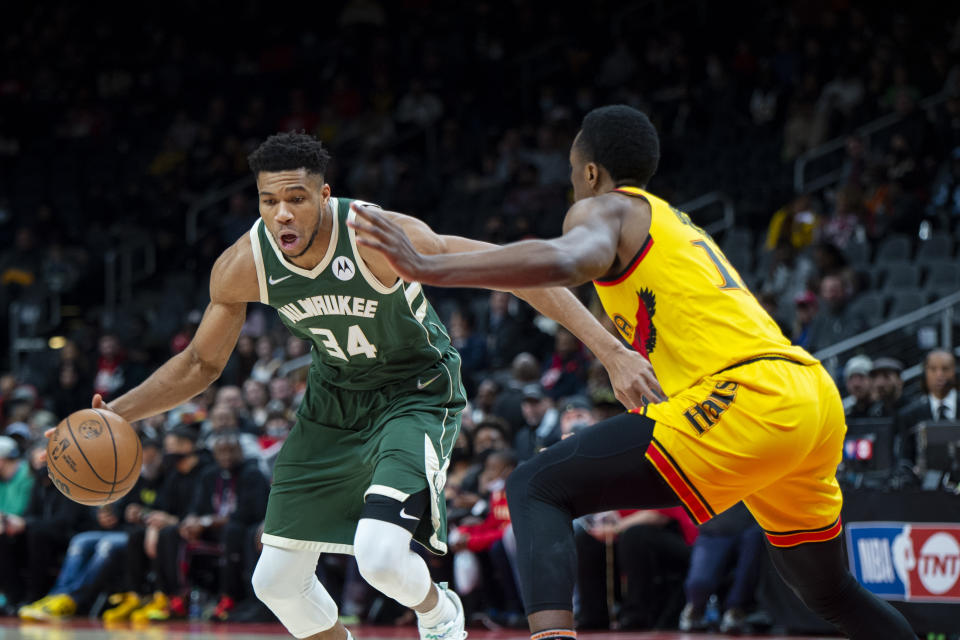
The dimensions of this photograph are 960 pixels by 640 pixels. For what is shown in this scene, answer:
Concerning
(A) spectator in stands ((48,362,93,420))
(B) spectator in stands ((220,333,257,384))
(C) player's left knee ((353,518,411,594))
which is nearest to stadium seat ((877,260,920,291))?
(B) spectator in stands ((220,333,257,384))

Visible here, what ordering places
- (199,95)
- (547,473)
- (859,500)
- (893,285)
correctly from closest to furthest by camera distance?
(547,473), (859,500), (893,285), (199,95)

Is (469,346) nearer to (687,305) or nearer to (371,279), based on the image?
(371,279)

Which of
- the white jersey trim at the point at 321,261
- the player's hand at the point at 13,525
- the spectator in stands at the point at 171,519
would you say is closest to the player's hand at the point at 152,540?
the spectator in stands at the point at 171,519

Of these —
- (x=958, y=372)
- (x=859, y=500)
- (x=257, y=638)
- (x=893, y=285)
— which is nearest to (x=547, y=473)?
(x=859, y=500)

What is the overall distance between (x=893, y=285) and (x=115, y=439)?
784cm

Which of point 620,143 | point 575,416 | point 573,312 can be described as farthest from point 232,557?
point 620,143

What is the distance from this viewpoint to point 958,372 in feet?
29.0

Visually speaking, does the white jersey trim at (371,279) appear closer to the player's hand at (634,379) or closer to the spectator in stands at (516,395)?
the player's hand at (634,379)

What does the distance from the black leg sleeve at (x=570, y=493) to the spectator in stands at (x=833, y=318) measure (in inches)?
260

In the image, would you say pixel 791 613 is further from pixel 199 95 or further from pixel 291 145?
pixel 199 95

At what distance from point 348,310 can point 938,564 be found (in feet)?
13.1

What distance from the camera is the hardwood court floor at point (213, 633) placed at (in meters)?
8.06

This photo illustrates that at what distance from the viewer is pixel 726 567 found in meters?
8.11

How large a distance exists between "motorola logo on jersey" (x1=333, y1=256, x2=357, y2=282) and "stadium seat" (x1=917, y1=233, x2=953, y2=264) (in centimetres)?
758
